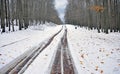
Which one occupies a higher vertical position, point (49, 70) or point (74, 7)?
point (74, 7)

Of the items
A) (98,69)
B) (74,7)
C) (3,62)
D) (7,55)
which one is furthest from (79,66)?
(74,7)

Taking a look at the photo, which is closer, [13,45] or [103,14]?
[13,45]

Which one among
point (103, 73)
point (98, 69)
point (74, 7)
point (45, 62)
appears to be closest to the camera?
point (103, 73)

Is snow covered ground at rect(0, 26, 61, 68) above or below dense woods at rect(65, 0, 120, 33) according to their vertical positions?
below

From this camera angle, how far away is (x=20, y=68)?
42.0 ft

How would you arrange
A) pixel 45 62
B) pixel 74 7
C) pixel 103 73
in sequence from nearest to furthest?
pixel 103 73 → pixel 45 62 → pixel 74 7

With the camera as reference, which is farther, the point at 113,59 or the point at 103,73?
the point at 113,59

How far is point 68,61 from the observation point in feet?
49.2

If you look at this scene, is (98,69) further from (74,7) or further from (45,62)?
(74,7)

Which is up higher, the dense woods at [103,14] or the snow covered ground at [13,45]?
the dense woods at [103,14]

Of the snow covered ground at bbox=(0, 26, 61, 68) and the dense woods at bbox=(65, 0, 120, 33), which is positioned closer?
the snow covered ground at bbox=(0, 26, 61, 68)

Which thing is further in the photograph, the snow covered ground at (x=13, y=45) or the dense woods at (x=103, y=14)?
the dense woods at (x=103, y=14)

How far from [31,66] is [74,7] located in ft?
312

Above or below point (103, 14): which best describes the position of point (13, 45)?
below
